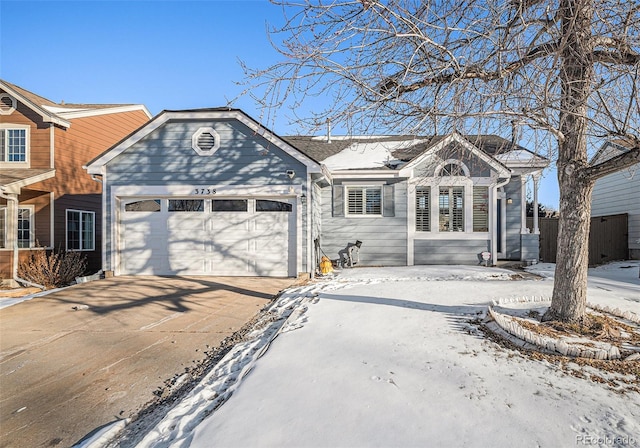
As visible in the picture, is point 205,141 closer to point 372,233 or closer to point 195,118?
point 195,118

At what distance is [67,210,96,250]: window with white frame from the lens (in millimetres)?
12000

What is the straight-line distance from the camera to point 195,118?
9.61 meters

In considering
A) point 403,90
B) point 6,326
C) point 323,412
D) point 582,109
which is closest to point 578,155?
point 582,109

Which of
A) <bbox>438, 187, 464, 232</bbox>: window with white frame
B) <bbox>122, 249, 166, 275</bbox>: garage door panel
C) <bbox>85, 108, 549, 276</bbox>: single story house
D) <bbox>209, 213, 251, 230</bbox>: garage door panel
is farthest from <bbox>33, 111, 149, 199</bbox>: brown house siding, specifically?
<bbox>438, 187, 464, 232</bbox>: window with white frame

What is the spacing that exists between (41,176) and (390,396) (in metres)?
12.0

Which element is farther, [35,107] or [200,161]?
[35,107]

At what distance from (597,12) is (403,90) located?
1994mm

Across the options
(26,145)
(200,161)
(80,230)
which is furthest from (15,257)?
(200,161)

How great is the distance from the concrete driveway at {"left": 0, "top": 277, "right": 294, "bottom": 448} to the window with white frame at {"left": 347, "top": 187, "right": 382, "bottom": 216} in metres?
3.94

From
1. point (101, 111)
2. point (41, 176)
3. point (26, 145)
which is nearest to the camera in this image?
point (41, 176)

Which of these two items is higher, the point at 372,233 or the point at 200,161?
the point at 200,161

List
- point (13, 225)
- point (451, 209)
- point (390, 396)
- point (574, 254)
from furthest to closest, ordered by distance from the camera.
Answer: point (451, 209)
point (13, 225)
point (574, 254)
point (390, 396)

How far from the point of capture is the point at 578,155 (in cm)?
427

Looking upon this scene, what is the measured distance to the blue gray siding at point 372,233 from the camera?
36.3 ft
